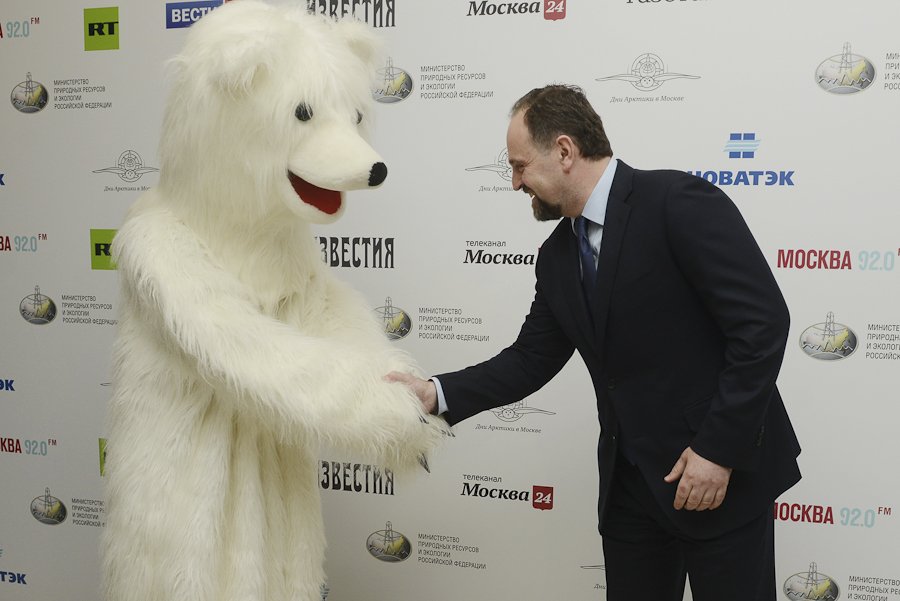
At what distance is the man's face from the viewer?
1550 millimetres

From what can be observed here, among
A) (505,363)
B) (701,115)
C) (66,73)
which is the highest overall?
(66,73)

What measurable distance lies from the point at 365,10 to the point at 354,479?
4.78ft

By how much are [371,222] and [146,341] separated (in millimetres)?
970

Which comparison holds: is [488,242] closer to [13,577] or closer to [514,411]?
[514,411]

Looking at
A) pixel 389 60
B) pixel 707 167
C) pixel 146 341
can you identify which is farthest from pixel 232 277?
pixel 707 167

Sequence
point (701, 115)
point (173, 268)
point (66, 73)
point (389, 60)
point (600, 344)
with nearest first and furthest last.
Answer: point (173, 268) → point (600, 344) → point (701, 115) → point (389, 60) → point (66, 73)

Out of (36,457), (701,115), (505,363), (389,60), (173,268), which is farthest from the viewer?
(36,457)

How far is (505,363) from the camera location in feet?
5.88

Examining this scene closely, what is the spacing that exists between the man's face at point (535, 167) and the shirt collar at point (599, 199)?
7 centimetres

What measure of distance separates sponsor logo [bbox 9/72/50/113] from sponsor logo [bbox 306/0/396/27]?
99 cm

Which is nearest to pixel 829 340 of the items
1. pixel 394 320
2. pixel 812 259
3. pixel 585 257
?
pixel 812 259

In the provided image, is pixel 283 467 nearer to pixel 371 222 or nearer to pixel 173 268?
pixel 173 268

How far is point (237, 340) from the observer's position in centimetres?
136

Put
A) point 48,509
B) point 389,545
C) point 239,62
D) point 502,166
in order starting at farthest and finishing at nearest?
1. point 48,509
2. point 389,545
3. point 502,166
4. point 239,62
